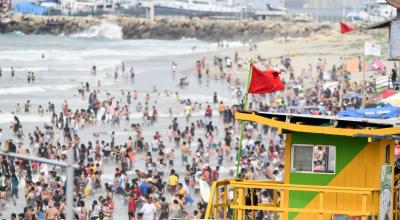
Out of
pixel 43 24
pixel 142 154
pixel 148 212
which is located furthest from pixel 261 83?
pixel 43 24

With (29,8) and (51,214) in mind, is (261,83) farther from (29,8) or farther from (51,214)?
(29,8)

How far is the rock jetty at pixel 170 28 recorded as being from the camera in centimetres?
14975

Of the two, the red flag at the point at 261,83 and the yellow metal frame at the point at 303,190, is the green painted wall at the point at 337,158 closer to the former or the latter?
the yellow metal frame at the point at 303,190

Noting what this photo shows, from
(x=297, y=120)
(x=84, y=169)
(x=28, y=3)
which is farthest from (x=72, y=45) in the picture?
(x=297, y=120)

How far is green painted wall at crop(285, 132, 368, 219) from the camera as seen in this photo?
1573 cm

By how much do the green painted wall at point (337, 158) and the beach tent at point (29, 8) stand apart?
494 ft

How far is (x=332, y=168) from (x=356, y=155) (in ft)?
1.10

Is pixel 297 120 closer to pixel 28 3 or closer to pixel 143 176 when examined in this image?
pixel 143 176

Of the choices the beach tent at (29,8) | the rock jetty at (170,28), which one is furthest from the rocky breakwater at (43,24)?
the beach tent at (29,8)

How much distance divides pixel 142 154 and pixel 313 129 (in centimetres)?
2926

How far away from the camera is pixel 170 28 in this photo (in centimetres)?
15912

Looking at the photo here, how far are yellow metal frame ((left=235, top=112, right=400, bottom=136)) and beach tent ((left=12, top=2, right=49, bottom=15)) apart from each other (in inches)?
5934

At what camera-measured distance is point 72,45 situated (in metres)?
126

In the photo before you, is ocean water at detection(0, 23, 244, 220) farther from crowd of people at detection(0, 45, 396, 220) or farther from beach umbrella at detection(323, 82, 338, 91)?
beach umbrella at detection(323, 82, 338, 91)
